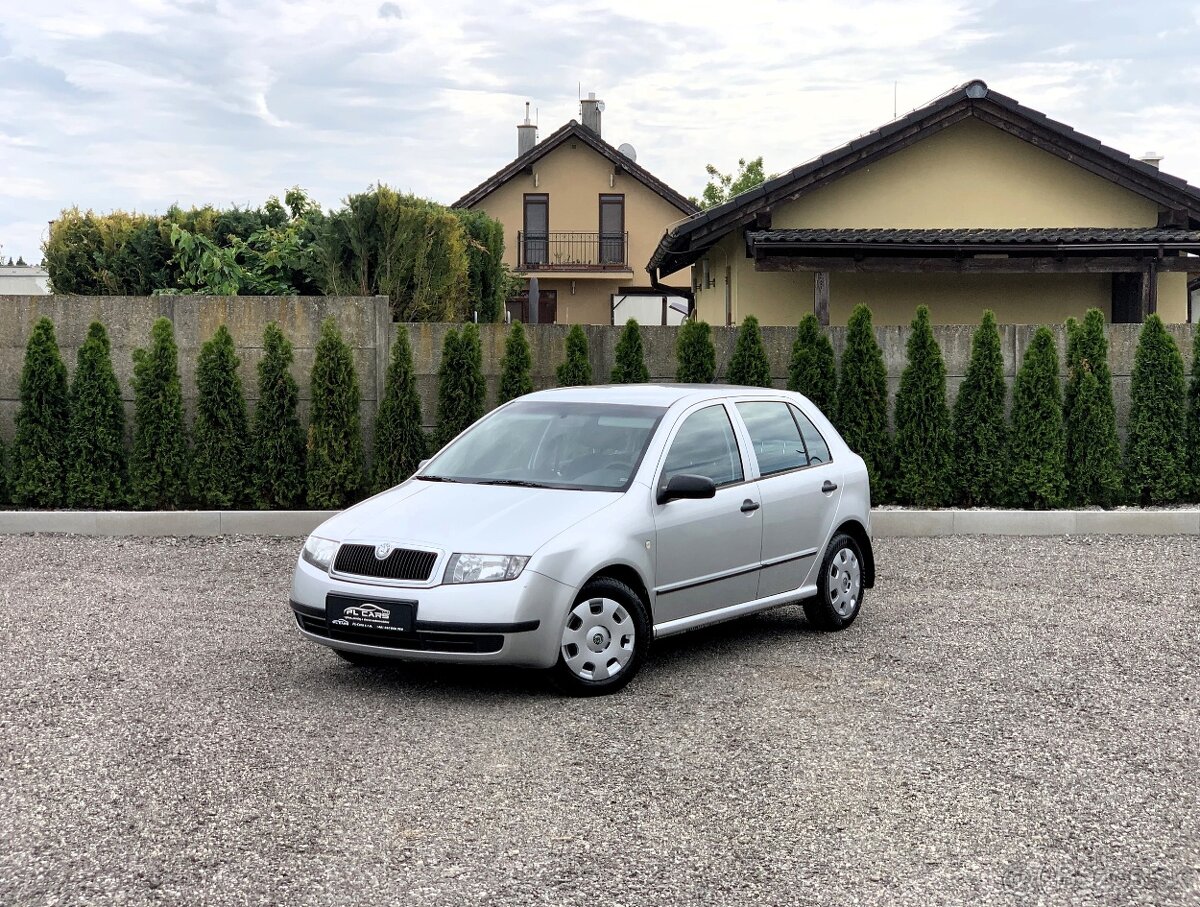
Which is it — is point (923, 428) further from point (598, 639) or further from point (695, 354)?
point (598, 639)

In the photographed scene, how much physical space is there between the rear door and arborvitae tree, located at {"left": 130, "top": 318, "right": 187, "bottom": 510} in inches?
293

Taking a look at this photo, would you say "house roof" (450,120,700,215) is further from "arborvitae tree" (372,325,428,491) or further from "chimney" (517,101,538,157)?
"arborvitae tree" (372,325,428,491)

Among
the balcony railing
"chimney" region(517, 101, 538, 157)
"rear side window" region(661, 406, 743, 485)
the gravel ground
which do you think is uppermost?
"chimney" region(517, 101, 538, 157)

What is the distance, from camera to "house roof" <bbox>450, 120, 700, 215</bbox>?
142 feet

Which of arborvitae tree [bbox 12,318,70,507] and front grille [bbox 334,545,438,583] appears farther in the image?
arborvitae tree [bbox 12,318,70,507]

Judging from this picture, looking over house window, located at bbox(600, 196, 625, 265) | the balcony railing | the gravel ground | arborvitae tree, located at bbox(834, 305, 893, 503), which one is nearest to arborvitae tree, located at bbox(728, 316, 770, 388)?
arborvitae tree, located at bbox(834, 305, 893, 503)

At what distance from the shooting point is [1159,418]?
15.1 meters

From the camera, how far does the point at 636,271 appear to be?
149 ft

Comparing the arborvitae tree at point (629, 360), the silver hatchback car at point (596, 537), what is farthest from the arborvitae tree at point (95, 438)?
the silver hatchback car at point (596, 537)

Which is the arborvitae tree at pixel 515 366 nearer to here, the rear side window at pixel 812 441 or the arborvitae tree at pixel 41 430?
the arborvitae tree at pixel 41 430

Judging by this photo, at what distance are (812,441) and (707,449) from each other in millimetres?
1207

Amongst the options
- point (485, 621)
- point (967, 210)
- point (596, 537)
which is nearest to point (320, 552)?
point (485, 621)

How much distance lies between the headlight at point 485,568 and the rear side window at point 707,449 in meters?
1.37

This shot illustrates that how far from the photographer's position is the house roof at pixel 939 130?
67.9 feet
